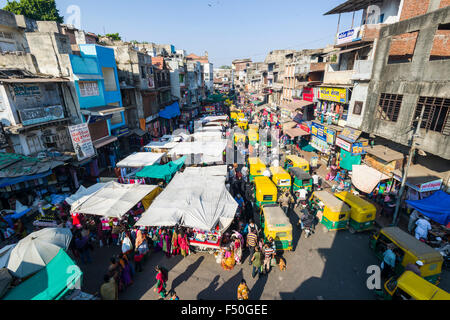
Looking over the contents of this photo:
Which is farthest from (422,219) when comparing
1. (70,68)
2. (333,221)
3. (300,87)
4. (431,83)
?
(70,68)

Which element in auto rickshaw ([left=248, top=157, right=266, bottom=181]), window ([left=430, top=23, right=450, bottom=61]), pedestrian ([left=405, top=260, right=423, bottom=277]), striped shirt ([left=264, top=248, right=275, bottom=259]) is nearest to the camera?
pedestrian ([left=405, top=260, right=423, bottom=277])

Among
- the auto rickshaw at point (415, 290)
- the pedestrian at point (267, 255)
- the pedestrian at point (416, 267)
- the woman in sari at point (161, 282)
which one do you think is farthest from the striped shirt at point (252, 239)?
the pedestrian at point (416, 267)

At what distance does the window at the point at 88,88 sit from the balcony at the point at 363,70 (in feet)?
70.2

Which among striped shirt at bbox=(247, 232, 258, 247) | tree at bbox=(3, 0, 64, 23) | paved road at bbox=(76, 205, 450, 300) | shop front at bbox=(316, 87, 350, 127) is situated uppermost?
tree at bbox=(3, 0, 64, 23)

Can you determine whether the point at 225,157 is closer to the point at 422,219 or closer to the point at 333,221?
the point at 333,221

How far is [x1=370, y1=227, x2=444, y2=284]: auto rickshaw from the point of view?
26.8ft

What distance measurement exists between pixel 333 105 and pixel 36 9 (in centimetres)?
4530

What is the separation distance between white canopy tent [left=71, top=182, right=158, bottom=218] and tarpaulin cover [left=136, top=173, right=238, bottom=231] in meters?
1.37

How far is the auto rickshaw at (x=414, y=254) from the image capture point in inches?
322

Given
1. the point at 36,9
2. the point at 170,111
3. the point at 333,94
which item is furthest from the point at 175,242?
the point at 36,9

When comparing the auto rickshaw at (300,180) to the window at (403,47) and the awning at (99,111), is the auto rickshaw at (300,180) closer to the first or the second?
the window at (403,47)

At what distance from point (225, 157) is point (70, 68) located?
14.0 metres

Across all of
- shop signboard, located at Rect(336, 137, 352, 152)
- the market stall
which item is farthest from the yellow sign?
the market stall

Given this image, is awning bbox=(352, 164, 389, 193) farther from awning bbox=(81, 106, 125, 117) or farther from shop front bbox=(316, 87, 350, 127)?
awning bbox=(81, 106, 125, 117)
